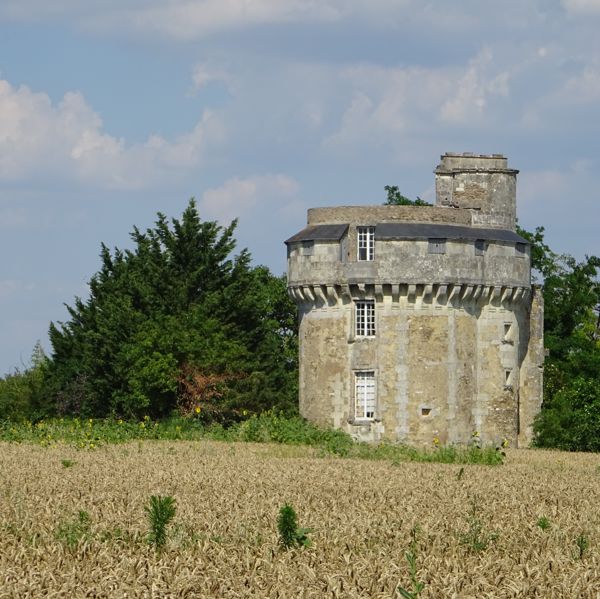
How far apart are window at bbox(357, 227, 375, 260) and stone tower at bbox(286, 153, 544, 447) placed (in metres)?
0.03

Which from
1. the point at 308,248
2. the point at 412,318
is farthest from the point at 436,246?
the point at 308,248

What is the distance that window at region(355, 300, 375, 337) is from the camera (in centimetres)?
4419

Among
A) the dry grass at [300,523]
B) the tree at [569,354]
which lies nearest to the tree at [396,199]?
the tree at [569,354]

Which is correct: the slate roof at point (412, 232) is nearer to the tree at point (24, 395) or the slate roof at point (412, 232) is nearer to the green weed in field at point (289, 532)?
the tree at point (24, 395)

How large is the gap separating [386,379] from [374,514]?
81.5 ft

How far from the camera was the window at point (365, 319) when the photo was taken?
44188mm

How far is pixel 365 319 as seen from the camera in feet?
145

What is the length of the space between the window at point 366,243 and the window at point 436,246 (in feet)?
5.83

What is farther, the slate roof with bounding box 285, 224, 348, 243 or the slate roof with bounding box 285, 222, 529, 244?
the slate roof with bounding box 285, 224, 348, 243

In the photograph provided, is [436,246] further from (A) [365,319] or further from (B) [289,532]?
(B) [289,532]

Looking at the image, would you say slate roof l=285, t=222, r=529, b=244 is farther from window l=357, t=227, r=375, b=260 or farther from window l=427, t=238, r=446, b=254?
window l=357, t=227, r=375, b=260

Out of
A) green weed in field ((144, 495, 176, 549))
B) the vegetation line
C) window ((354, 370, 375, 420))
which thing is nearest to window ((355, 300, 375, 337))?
window ((354, 370, 375, 420))

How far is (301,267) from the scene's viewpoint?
148 feet

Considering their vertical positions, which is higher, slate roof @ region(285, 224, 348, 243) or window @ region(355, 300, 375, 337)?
slate roof @ region(285, 224, 348, 243)
